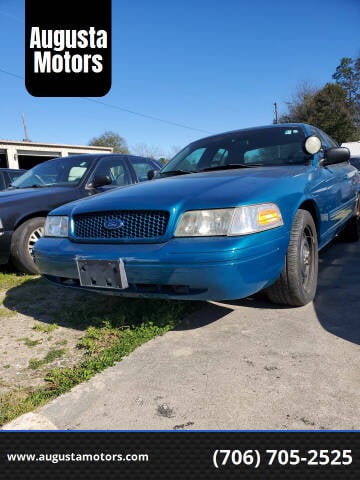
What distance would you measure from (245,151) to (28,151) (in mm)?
22282

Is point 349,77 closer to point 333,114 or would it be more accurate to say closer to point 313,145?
point 333,114

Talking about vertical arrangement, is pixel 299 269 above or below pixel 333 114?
below

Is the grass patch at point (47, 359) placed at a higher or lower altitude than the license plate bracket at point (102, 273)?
lower

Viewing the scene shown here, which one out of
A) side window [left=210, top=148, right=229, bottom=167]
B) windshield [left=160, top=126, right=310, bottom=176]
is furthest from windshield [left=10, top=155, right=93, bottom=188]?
side window [left=210, top=148, right=229, bottom=167]

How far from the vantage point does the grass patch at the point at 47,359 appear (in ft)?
6.86

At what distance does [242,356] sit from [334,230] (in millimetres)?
2074

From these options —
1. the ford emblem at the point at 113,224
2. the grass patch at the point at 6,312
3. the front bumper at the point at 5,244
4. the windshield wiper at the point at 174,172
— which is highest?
the windshield wiper at the point at 174,172

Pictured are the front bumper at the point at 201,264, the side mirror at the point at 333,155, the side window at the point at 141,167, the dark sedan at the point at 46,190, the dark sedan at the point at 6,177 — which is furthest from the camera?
the dark sedan at the point at 6,177

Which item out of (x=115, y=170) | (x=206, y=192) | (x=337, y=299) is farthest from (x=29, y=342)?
(x=115, y=170)

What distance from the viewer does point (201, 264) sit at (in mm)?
1860

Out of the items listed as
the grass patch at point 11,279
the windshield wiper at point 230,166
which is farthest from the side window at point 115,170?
the windshield wiper at point 230,166

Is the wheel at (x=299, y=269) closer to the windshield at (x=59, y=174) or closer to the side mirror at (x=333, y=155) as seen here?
the side mirror at (x=333, y=155)

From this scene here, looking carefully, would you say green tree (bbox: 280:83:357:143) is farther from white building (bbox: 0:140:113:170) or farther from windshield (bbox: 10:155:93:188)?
windshield (bbox: 10:155:93:188)

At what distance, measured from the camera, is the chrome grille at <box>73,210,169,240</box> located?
6.75 ft
